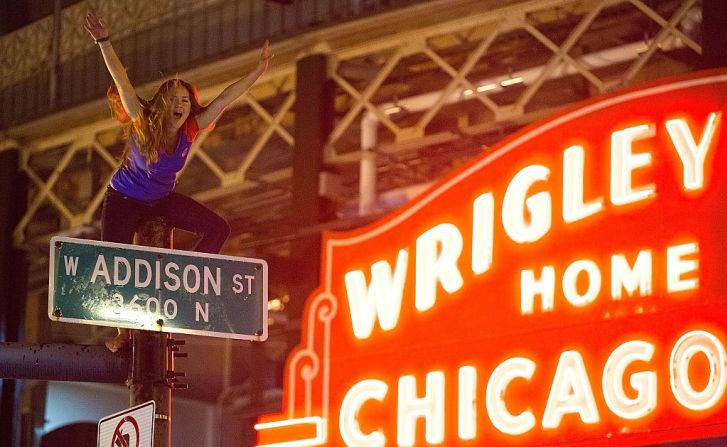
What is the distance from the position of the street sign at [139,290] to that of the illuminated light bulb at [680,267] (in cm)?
662

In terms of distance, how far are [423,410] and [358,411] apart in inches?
32.6

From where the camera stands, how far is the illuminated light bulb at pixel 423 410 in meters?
13.8

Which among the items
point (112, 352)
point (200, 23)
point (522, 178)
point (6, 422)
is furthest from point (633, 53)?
point (112, 352)

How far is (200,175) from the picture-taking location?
2231 centimetres

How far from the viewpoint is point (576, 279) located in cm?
1305

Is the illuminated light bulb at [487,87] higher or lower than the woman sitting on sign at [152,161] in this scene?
higher

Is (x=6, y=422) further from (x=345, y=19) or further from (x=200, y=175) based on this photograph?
(x=345, y=19)

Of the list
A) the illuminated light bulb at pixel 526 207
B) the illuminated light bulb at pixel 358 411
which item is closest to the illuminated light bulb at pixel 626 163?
the illuminated light bulb at pixel 526 207

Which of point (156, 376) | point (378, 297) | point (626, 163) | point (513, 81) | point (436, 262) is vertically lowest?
point (156, 376)

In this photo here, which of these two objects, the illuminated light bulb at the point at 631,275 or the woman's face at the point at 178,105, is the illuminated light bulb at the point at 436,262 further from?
the woman's face at the point at 178,105

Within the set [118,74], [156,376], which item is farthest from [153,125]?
[156,376]

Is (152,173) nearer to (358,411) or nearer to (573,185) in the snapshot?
(573,185)

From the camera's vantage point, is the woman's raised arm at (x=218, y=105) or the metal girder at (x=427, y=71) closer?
the woman's raised arm at (x=218, y=105)

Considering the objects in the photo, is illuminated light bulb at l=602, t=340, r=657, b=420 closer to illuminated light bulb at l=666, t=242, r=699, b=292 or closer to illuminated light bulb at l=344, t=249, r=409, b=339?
illuminated light bulb at l=666, t=242, r=699, b=292
